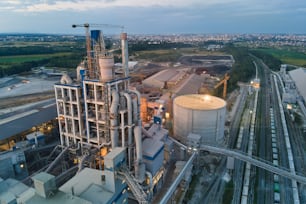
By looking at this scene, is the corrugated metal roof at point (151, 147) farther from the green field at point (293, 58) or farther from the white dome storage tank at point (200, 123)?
the green field at point (293, 58)

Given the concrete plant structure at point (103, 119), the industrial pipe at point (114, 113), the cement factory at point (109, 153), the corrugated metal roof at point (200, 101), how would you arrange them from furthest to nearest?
the corrugated metal roof at point (200, 101) → the concrete plant structure at point (103, 119) → the industrial pipe at point (114, 113) → the cement factory at point (109, 153)

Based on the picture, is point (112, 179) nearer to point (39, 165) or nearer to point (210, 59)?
point (39, 165)

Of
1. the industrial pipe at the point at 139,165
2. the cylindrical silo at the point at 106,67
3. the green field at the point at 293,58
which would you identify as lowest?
the industrial pipe at the point at 139,165

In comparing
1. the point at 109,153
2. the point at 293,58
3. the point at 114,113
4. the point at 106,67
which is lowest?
the point at 109,153

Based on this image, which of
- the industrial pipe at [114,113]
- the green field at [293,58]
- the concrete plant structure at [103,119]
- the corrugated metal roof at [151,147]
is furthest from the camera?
the green field at [293,58]

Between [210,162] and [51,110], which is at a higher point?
[51,110]

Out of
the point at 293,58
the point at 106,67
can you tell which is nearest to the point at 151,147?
the point at 106,67

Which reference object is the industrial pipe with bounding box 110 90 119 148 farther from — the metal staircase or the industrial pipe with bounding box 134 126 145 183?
the metal staircase

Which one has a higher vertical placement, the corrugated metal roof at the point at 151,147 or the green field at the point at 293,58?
the green field at the point at 293,58

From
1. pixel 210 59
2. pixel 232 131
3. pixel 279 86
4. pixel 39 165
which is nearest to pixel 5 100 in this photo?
pixel 39 165

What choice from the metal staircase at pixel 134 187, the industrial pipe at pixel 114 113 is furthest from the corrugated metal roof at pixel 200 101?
the metal staircase at pixel 134 187

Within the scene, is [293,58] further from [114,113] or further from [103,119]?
[114,113]
